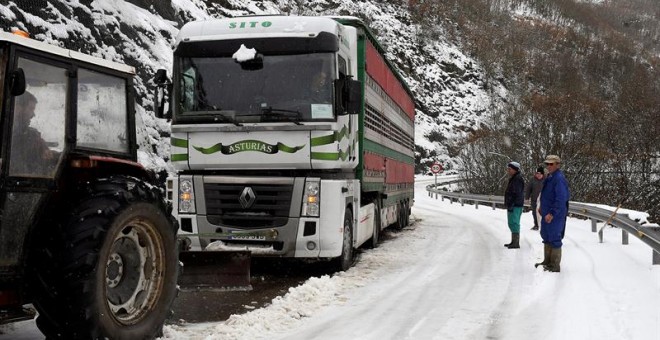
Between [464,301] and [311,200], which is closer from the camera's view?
[464,301]

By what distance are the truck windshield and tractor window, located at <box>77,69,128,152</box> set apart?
9.36ft

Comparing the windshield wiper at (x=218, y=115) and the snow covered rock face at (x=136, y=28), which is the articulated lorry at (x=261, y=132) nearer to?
the windshield wiper at (x=218, y=115)

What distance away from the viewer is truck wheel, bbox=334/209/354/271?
28.4ft

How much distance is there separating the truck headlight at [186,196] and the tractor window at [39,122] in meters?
3.91

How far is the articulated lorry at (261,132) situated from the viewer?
7.97m

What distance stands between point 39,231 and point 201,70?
444 cm

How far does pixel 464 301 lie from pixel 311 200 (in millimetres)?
A: 2347

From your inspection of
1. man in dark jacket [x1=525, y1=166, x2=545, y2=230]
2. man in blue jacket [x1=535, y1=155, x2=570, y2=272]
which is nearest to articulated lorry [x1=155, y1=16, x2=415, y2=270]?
man in blue jacket [x1=535, y1=155, x2=570, y2=272]

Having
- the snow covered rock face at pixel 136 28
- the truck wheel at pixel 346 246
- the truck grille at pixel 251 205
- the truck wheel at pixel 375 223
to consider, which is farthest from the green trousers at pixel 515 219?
the snow covered rock face at pixel 136 28

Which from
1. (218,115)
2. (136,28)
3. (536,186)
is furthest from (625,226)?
(136,28)

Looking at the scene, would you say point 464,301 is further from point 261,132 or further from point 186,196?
point 186,196

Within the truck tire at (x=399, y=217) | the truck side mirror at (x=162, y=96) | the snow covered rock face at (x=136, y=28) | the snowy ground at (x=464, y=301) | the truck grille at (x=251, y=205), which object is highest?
the snow covered rock face at (x=136, y=28)

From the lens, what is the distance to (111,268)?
4.42 m

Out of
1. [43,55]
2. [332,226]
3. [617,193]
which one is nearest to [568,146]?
[617,193]
